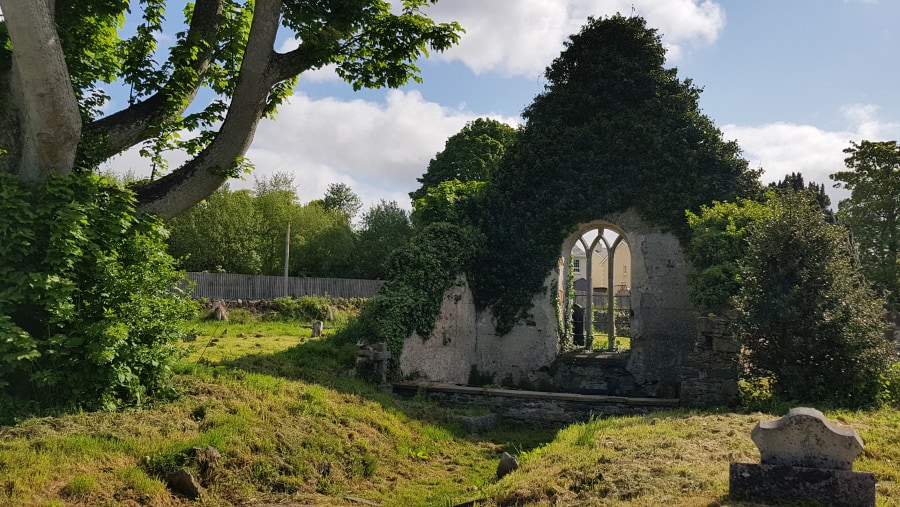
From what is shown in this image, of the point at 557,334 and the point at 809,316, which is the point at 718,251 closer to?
the point at 809,316

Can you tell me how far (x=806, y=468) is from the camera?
198 inches

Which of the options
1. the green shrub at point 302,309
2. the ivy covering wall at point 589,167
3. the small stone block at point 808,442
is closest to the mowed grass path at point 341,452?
the small stone block at point 808,442

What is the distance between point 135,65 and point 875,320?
12568mm

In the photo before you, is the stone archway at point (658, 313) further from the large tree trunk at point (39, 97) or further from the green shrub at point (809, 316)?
the large tree trunk at point (39, 97)

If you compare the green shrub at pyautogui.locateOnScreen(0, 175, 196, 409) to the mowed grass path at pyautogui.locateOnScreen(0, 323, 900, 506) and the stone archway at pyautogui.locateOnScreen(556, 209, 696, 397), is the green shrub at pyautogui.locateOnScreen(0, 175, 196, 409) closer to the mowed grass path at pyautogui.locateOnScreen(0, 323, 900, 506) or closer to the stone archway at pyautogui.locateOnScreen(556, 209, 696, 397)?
the mowed grass path at pyautogui.locateOnScreen(0, 323, 900, 506)

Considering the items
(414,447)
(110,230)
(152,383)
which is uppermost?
(110,230)

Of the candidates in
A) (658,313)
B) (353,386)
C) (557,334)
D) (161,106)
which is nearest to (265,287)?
(557,334)

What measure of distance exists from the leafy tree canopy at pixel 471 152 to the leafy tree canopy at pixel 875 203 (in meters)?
14.2

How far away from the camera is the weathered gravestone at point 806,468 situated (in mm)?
4844

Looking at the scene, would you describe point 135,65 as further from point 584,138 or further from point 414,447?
point 584,138

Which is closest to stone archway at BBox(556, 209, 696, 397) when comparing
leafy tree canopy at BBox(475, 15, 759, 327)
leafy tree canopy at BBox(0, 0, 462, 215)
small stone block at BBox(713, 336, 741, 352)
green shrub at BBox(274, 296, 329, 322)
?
leafy tree canopy at BBox(475, 15, 759, 327)

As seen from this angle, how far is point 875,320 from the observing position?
966cm

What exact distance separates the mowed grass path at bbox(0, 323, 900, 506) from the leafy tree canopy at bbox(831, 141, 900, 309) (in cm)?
1877

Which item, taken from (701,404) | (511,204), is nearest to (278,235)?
(511,204)
